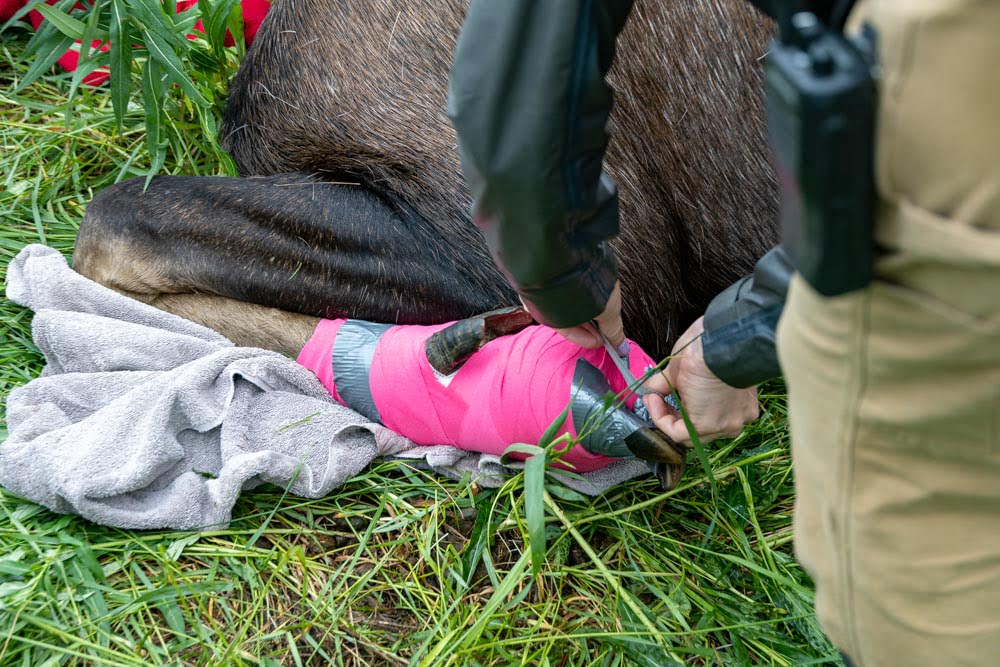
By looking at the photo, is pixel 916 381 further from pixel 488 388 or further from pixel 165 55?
pixel 165 55

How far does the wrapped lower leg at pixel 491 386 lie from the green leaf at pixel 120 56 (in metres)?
0.91

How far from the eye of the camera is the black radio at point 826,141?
2.78ft

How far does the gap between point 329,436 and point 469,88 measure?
3.85 ft

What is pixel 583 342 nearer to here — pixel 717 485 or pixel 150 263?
pixel 717 485

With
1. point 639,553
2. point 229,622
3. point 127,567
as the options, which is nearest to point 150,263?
point 127,567

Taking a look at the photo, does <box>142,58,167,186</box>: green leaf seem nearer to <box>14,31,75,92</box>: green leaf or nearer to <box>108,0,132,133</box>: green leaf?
<box>108,0,132,133</box>: green leaf

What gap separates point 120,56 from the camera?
260 cm

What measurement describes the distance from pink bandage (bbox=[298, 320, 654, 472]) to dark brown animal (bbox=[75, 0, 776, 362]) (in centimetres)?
20

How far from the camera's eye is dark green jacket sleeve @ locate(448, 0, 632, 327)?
1.21m

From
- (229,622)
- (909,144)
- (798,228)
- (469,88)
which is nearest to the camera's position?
(909,144)

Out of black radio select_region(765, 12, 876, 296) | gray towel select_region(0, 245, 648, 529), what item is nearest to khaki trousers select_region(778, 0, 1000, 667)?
black radio select_region(765, 12, 876, 296)

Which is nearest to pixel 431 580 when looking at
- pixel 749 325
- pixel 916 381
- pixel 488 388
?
pixel 488 388

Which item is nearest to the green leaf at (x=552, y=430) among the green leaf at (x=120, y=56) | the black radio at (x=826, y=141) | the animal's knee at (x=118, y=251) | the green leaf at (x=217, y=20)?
the black radio at (x=826, y=141)

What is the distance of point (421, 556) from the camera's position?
208 centimetres
